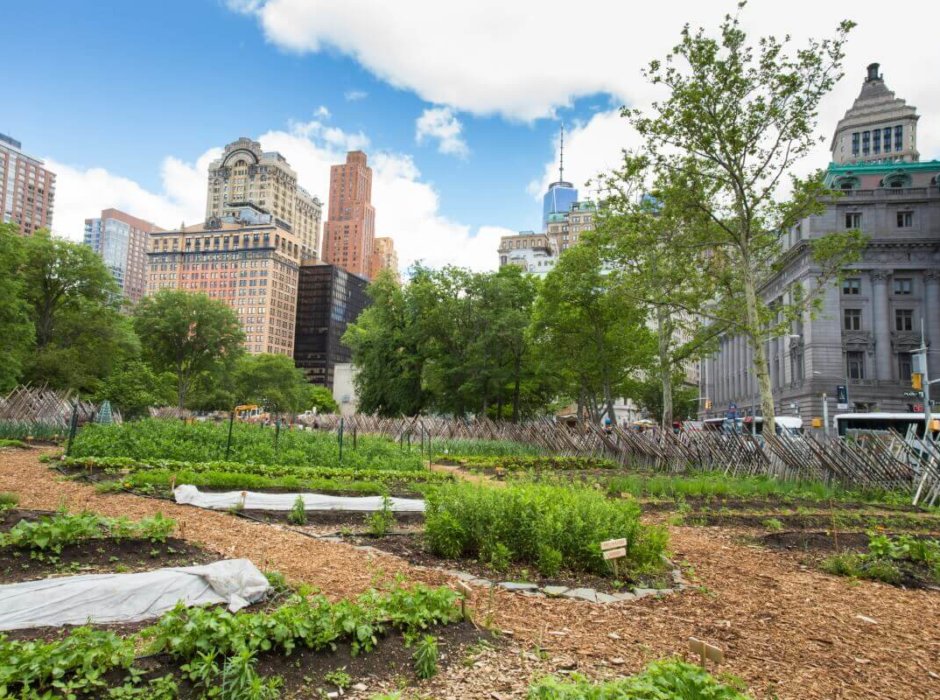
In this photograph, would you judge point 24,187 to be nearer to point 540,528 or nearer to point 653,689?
point 540,528

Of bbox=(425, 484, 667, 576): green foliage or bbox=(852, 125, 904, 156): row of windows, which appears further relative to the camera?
bbox=(852, 125, 904, 156): row of windows

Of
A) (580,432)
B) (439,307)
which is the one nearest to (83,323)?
(439,307)

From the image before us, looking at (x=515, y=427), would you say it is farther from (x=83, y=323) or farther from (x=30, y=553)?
(x=83, y=323)

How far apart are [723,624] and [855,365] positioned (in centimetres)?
6541

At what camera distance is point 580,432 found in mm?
26188

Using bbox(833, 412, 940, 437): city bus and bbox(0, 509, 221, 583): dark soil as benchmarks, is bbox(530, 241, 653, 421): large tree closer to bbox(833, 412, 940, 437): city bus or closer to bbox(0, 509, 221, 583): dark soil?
bbox(833, 412, 940, 437): city bus

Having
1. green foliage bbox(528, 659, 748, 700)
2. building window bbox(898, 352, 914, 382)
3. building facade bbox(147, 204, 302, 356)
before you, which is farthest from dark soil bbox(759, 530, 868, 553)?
building facade bbox(147, 204, 302, 356)

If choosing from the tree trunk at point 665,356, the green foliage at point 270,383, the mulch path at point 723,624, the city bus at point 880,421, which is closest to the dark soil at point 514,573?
the mulch path at point 723,624

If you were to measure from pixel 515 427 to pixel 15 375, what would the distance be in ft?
94.3

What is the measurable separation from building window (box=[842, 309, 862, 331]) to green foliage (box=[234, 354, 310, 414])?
66.8 meters

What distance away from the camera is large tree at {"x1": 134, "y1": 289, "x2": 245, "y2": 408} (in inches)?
2271

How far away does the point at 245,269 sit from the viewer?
16175 centimetres

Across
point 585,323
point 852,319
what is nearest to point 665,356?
point 585,323

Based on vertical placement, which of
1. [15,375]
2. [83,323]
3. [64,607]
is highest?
[83,323]
